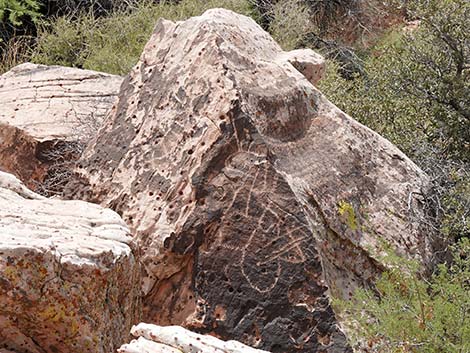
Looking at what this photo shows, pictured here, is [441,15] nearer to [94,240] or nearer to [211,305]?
[211,305]

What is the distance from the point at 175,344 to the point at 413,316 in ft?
3.87

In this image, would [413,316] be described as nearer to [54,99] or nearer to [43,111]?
[43,111]

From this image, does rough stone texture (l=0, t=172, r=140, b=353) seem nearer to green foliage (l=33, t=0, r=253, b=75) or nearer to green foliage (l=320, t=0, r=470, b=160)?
green foliage (l=320, t=0, r=470, b=160)

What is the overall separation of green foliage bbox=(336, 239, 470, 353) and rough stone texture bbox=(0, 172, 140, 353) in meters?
1.09

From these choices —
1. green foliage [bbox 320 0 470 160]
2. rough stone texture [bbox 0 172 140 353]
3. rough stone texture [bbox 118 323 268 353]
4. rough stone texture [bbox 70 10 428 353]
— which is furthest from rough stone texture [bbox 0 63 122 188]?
rough stone texture [bbox 118 323 268 353]

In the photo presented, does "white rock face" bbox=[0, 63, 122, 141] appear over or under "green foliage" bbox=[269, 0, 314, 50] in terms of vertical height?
over

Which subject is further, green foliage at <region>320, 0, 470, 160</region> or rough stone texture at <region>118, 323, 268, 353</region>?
green foliage at <region>320, 0, 470, 160</region>

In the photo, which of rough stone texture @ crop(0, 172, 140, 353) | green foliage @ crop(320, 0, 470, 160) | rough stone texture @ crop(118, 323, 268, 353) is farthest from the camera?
green foliage @ crop(320, 0, 470, 160)

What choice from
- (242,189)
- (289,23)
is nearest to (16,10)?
(289,23)

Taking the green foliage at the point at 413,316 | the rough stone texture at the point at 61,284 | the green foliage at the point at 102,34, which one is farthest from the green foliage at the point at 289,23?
the rough stone texture at the point at 61,284

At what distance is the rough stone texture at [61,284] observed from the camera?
13.6ft

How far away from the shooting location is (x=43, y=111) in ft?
24.3

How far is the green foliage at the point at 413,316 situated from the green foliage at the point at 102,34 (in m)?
5.62

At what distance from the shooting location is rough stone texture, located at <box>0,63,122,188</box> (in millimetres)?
6977
